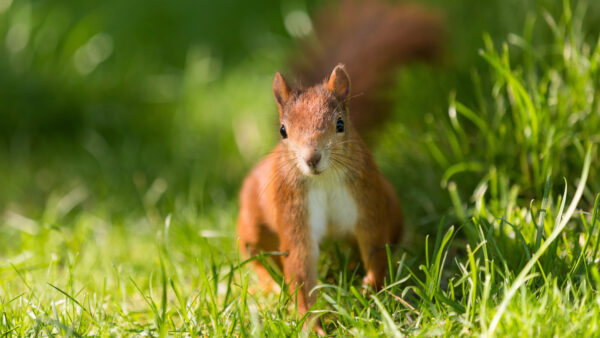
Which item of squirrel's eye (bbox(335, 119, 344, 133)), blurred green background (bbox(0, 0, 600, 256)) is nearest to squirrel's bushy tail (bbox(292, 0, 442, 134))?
blurred green background (bbox(0, 0, 600, 256))

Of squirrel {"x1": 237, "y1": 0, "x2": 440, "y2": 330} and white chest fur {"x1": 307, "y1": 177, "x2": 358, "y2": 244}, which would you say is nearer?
squirrel {"x1": 237, "y1": 0, "x2": 440, "y2": 330}

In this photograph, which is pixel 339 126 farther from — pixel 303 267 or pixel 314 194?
pixel 303 267

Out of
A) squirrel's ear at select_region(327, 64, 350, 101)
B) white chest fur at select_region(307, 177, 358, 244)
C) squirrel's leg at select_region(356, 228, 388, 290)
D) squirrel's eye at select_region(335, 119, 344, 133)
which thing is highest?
squirrel's ear at select_region(327, 64, 350, 101)

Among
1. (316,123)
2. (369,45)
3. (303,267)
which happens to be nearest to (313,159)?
(316,123)

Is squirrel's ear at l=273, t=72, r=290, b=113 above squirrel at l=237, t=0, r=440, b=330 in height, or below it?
above

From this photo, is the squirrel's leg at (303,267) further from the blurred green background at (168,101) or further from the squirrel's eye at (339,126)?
the blurred green background at (168,101)

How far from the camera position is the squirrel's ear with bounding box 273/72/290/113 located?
6.44 ft

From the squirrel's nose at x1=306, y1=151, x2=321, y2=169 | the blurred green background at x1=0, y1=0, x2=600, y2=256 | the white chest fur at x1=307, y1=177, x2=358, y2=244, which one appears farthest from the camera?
the blurred green background at x1=0, y1=0, x2=600, y2=256

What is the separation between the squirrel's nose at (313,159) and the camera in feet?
5.81

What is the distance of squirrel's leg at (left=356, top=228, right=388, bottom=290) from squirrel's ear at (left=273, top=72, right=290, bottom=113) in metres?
0.46

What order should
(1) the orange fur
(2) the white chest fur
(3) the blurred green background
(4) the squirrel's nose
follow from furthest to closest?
(3) the blurred green background, (2) the white chest fur, (1) the orange fur, (4) the squirrel's nose

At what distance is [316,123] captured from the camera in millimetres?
1845

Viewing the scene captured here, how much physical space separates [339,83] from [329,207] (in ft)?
1.23

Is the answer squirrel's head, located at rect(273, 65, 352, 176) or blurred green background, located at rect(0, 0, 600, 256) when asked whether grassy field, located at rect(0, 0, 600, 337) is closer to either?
blurred green background, located at rect(0, 0, 600, 256)
